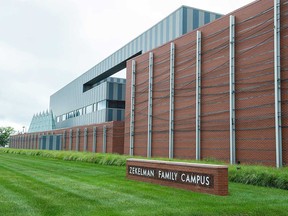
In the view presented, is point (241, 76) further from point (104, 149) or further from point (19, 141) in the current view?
point (19, 141)

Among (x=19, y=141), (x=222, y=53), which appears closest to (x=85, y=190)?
(x=222, y=53)

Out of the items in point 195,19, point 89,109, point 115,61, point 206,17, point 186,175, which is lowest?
point 186,175

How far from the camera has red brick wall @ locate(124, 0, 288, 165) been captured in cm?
1902

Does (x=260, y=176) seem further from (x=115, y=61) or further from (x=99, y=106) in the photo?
(x=99, y=106)

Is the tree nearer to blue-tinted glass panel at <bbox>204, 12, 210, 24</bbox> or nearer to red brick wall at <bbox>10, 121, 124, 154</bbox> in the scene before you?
red brick wall at <bbox>10, 121, 124, 154</bbox>

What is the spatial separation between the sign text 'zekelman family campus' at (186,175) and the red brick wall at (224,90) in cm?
714

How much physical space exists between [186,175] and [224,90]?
421 inches

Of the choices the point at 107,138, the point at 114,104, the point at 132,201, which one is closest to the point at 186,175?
the point at 132,201

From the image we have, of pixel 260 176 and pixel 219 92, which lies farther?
pixel 219 92

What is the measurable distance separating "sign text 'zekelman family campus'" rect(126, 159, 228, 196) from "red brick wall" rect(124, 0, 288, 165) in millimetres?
7137

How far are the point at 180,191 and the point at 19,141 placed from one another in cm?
8296

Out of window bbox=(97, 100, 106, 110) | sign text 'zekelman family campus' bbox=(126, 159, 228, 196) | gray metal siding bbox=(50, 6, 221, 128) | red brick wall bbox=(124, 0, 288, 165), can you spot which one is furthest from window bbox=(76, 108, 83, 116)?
sign text 'zekelman family campus' bbox=(126, 159, 228, 196)

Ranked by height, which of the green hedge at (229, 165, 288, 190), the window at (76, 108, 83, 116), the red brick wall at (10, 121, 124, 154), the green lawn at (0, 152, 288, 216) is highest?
the window at (76, 108, 83, 116)

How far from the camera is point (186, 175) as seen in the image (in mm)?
12250
